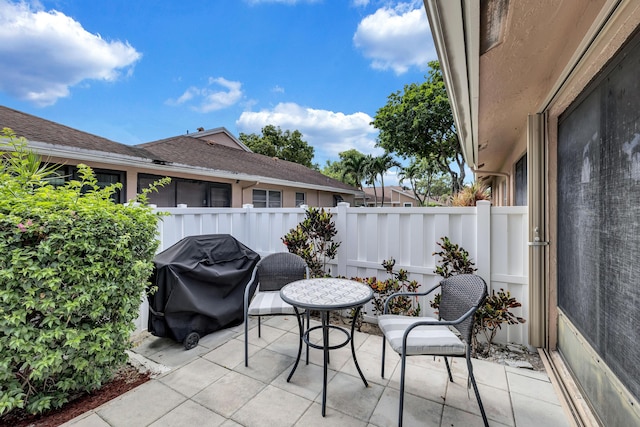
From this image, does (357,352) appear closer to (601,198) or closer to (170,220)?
(601,198)

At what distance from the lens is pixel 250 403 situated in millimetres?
1951

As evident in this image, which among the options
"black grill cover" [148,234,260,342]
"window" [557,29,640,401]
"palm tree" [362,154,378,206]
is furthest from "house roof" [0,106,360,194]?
"palm tree" [362,154,378,206]

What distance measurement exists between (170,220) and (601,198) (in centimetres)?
393

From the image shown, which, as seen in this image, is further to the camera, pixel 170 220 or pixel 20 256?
pixel 170 220

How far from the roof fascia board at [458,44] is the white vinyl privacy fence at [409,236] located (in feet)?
3.77

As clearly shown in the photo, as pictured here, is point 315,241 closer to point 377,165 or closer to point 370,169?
point 377,165

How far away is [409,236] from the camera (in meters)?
3.10

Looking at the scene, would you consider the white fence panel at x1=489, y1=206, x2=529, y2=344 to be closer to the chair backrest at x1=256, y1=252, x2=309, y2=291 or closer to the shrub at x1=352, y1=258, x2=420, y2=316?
the shrub at x1=352, y1=258, x2=420, y2=316

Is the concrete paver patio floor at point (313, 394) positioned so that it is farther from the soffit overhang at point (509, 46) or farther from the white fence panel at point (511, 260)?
the soffit overhang at point (509, 46)

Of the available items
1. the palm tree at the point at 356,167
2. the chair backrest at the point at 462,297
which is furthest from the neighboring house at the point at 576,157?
the palm tree at the point at 356,167

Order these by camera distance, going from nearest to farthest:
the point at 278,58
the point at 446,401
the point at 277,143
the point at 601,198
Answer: the point at 601,198 < the point at 446,401 < the point at 278,58 < the point at 277,143

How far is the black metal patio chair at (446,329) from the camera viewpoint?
171 cm

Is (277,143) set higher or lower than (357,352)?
higher

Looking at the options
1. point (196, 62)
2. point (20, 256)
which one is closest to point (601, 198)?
point (20, 256)
